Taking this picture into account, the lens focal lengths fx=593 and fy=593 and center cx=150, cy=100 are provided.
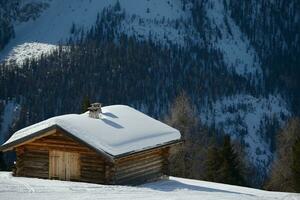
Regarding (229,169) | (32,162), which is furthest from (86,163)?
(229,169)

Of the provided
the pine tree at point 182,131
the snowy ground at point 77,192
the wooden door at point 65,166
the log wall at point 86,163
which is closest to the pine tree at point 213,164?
the pine tree at point 182,131

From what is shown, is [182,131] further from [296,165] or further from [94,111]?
[94,111]

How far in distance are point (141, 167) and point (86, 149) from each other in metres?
3.81

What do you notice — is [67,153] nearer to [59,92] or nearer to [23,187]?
[23,187]

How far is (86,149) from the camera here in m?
30.8

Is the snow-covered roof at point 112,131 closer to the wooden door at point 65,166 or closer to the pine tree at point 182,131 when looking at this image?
the wooden door at point 65,166

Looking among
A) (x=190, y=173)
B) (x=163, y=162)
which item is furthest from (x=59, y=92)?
(x=163, y=162)

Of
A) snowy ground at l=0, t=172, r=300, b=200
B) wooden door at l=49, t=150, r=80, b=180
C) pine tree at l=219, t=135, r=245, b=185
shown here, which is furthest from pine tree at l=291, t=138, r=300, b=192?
wooden door at l=49, t=150, r=80, b=180

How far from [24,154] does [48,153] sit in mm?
1524

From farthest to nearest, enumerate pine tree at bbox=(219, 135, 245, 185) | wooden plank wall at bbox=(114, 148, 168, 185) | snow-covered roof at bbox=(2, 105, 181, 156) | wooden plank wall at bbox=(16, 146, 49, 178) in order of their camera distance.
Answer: pine tree at bbox=(219, 135, 245, 185)
wooden plank wall at bbox=(16, 146, 49, 178)
wooden plank wall at bbox=(114, 148, 168, 185)
snow-covered roof at bbox=(2, 105, 181, 156)

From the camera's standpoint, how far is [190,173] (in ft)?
158

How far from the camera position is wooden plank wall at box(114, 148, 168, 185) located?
102 feet

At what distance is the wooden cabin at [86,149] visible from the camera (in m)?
30.4

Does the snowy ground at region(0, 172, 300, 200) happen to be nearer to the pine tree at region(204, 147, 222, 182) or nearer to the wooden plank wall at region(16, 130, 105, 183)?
the wooden plank wall at region(16, 130, 105, 183)
